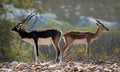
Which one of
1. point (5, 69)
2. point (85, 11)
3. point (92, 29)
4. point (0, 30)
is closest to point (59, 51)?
point (5, 69)

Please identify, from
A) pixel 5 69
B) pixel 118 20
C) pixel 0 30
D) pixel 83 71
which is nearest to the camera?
pixel 83 71

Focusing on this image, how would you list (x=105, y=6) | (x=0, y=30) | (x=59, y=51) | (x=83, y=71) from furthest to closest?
1. (x=105, y=6)
2. (x=0, y=30)
3. (x=59, y=51)
4. (x=83, y=71)

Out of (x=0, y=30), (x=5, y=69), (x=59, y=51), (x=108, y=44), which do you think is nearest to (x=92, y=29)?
(x=108, y=44)

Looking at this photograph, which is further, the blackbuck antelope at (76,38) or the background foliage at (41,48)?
the background foliage at (41,48)

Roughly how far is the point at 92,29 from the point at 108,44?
0.55 metres

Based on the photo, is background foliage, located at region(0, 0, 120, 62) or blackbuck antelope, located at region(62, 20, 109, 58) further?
background foliage, located at region(0, 0, 120, 62)

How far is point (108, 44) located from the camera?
43.9ft

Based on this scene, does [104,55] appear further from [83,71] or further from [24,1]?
[83,71]

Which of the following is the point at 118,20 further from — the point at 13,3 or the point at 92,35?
the point at 92,35

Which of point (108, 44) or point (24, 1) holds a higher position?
point (24, 1)

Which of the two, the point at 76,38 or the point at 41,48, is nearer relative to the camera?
the point at 76,38

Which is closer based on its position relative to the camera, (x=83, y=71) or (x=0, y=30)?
(x=83, y=71)

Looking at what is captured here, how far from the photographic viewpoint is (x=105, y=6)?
693 inches

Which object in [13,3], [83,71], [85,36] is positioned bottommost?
[83,71]
